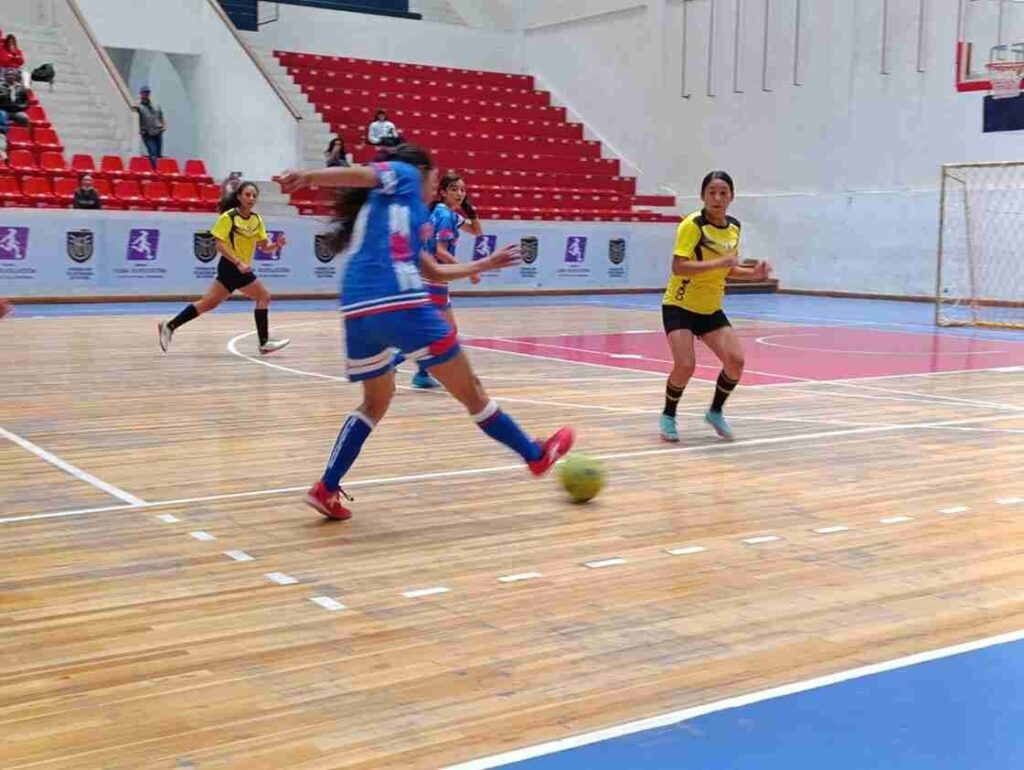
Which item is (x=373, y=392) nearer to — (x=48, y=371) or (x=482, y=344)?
(x=48, y=371)

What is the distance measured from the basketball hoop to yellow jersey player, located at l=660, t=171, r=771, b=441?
12922 millimetres

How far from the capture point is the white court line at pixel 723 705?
9.95 ft

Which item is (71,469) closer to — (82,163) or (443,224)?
(443,224)

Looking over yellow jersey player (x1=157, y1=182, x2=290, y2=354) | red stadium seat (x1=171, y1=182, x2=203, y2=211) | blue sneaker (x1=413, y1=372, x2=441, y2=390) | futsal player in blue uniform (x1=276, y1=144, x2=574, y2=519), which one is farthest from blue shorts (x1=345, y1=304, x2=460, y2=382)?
red stadium seat (x1=171, y1=182, x2=203, y2=211)

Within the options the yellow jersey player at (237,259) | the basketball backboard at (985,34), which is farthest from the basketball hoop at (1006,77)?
the yellow jersey player at (237,259)

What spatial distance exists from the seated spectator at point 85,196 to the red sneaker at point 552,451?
15.6 metres

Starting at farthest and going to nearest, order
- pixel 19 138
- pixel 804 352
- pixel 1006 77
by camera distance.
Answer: pixel 19 138
pixel 1006 77
pixel 804 352

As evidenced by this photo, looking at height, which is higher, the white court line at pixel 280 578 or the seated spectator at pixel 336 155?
A: the seated spectator at pixel 336 155

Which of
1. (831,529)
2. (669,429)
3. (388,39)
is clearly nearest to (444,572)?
(831,529)

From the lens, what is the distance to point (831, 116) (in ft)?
82.5

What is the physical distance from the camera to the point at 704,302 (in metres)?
7.95

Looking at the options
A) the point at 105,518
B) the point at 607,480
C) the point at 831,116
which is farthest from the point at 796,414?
the point at 831,116

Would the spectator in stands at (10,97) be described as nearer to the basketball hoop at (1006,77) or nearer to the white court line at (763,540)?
the basketball hoop at (1006,77)

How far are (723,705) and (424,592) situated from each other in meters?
1.44
